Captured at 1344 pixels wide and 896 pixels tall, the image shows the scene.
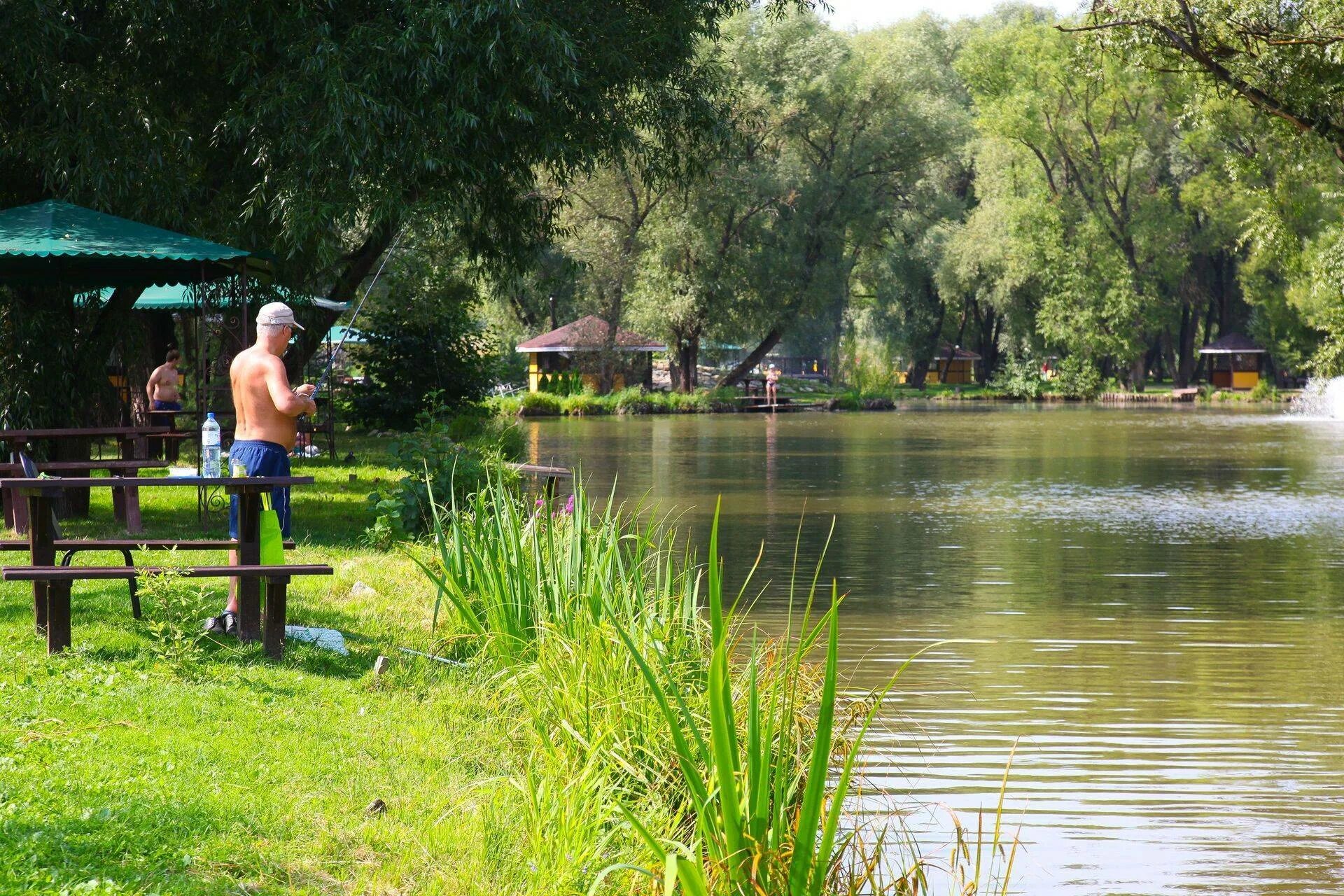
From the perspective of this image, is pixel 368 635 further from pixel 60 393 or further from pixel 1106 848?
pixel 60 393

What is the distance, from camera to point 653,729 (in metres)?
5.66

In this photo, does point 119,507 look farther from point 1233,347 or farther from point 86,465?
point 1233,347

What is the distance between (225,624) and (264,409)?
1.18 meters

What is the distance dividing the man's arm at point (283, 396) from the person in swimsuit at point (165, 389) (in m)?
13.6

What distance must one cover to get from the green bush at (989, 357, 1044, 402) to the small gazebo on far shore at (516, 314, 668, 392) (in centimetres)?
2005

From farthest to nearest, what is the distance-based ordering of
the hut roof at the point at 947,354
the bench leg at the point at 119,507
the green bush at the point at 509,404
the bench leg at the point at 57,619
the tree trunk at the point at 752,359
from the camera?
the hut roof at the point at 947,354 → the tree trunk at the point at 752,359 → the green bush at the point at 509,404 → the bench leg at the point at 119,507 → the bench leg at the point at 57,619

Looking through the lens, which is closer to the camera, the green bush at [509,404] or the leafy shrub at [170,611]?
the leafy shrub at [170,611]

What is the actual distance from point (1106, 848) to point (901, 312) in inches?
2929

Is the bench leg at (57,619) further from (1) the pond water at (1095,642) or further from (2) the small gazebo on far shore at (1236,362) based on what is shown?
(2) the small gazebo on far shore at (1236,362)

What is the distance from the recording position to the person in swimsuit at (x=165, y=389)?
21250 millimetres

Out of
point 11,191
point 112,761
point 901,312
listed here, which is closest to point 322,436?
point 11,191

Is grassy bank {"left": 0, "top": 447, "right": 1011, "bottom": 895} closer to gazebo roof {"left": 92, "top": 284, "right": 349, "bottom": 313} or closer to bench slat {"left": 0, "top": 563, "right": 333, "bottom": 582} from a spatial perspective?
bench slat {"left": 0, "top": 563, "right": 333, "bottom": 582}

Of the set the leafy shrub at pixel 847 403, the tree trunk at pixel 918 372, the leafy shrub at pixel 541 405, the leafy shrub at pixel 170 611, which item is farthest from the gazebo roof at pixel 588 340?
the leafy shrub at pixel 170 611

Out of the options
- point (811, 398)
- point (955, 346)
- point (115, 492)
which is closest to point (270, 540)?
point (115, 492)
